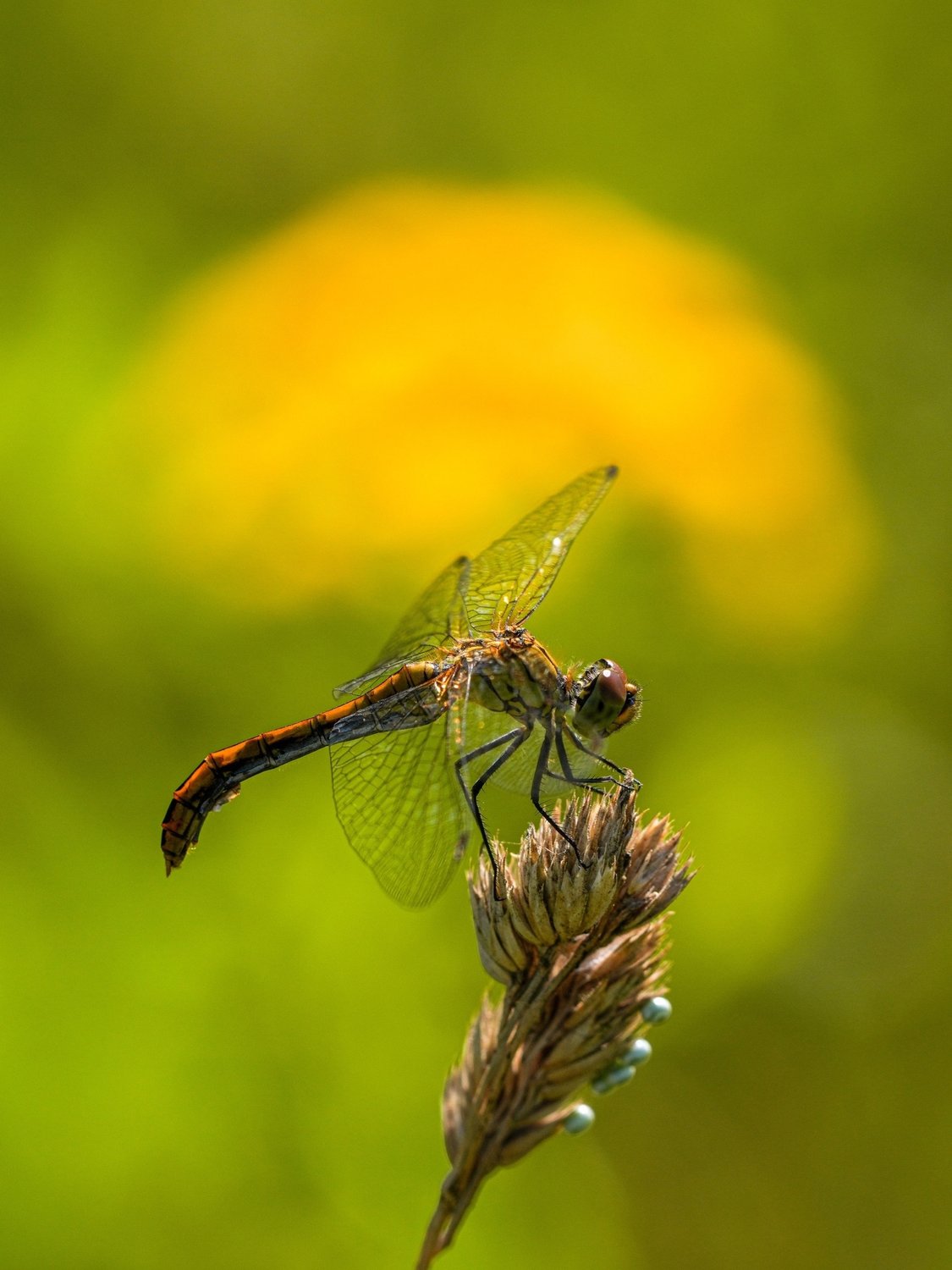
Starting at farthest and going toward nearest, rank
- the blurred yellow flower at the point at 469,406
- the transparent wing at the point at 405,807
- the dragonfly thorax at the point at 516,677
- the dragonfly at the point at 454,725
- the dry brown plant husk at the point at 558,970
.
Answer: the blurred yellow flower at the point at 469,406, the dragonfly thorax at the point at 516,677, the dragonfly at the point at 454,725, the transparent wing at the point at 405,807, the dry brown plant husk at the point at 558,970

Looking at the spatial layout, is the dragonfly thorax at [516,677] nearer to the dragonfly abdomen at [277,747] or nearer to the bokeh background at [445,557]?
the dragonfly abdomen at [277,747]

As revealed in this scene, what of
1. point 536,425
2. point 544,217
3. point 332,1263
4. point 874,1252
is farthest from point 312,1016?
point 544,217

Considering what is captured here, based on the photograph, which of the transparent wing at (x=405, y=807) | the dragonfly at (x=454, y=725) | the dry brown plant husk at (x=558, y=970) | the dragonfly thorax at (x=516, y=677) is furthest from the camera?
the dragonfly thorax at (x=516, y=677)

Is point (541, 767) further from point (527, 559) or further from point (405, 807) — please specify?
point (527, 559)

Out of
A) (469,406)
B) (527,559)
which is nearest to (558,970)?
(527,559)

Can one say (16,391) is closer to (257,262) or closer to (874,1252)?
(257,262)

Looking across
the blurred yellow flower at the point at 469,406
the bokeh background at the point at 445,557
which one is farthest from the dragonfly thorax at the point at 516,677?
the blurred yellow flower at the point at 469,406
